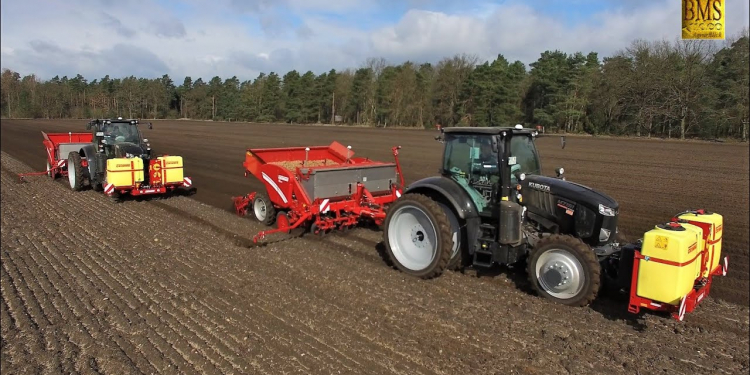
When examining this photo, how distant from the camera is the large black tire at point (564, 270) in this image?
4867 mm

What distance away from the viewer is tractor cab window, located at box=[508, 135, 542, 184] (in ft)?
19.0

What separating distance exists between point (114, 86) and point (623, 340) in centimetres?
2911

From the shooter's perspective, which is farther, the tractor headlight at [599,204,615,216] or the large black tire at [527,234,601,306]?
the tractor headlight at [599,204,615,216]

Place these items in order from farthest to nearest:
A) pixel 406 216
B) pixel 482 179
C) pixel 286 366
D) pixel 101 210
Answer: pixel 101 210 < pixel 406 216 < pixel 482 179 < pixel 286 366

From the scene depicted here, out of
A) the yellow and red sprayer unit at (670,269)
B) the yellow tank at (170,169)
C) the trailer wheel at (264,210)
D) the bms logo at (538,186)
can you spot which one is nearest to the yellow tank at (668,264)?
the yellow and red sprayer unit at (670,269)

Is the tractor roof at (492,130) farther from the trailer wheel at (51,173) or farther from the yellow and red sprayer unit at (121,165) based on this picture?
the trailer wheel at (51,173)

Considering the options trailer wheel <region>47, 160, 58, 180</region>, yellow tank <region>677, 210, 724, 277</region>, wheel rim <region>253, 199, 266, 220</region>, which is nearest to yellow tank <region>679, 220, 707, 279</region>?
yellow tank <region>677, 210, 724, 277</region>

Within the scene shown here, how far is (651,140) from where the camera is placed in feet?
93.9

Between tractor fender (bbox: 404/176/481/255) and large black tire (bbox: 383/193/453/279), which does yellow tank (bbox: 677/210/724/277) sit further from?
large black tire (bbox: 383/193/453/279)

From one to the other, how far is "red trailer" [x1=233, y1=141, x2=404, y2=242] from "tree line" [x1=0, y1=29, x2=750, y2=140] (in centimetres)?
973

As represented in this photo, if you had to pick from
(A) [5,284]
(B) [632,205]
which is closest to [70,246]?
(A) [5,284]

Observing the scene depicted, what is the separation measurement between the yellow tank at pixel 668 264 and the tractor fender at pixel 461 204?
188 cm

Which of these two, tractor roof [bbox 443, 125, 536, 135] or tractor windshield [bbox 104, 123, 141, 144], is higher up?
tractor windshield [bbox 104, 123, 141, 144]

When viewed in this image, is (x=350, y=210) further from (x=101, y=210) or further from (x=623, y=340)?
(x=101, y=210)
